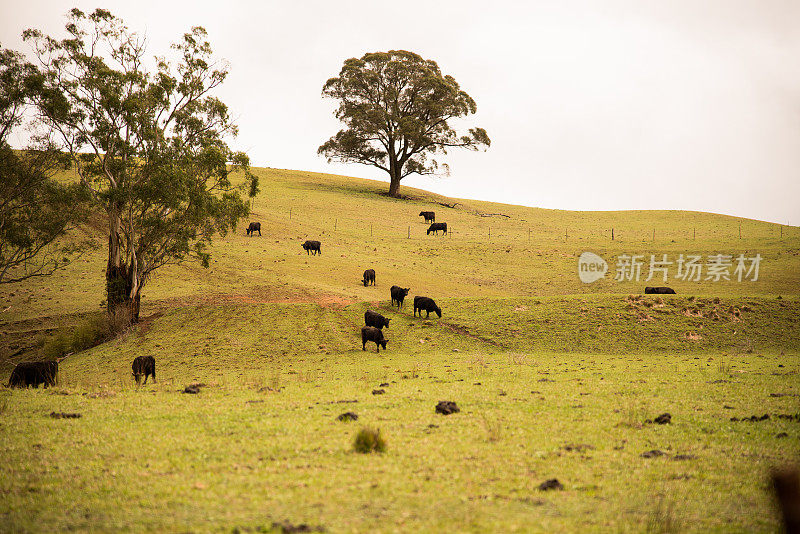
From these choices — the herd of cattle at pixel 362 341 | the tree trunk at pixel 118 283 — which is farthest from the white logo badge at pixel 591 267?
the tree trunk at pixel 118 283

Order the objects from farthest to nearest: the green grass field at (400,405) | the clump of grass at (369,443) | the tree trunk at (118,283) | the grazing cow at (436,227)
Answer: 1. the grazing cow at (436,227)
2. the tree trunk at (118,283)
3. the clump of grass at (369,443)
4. the green grass field at (400,405)

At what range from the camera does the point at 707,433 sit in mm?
10789

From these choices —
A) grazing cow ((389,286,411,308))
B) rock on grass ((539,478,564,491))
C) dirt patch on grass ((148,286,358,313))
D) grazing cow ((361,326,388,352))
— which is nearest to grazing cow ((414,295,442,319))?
grazing cow ((389,286,411,308))

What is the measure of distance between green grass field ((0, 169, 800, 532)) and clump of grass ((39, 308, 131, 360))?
1.04 meters

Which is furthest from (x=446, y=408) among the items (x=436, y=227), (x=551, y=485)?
(x=436, y=227)

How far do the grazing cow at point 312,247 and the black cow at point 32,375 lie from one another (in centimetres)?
2836

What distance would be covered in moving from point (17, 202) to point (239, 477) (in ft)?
101

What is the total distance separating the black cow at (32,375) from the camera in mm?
18406

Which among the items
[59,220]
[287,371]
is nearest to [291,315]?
[287,371]

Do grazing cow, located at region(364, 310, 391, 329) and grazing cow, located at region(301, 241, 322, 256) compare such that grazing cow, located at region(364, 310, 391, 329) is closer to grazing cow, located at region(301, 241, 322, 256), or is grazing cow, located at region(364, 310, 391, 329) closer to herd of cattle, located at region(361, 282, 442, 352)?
herd of cattle, located at region(361, 282, 442, 352)

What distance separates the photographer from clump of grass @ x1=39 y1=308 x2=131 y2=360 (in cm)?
2686

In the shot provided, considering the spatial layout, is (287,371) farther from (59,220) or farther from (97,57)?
(97,57)

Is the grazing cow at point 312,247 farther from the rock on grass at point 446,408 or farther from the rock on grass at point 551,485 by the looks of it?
the rock on grass at point 551,485

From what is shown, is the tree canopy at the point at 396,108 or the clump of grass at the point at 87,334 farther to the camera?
the tree canopy at the point at 396,108
